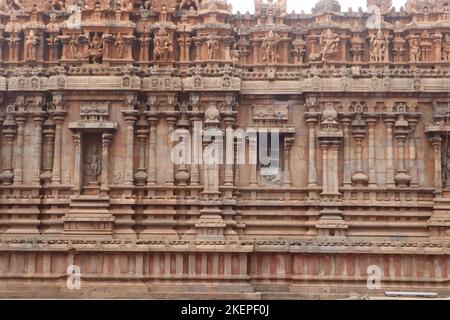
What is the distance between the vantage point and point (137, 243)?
23.4 meters

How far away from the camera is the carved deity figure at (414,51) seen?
25.8m

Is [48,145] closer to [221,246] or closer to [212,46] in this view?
[212,46]

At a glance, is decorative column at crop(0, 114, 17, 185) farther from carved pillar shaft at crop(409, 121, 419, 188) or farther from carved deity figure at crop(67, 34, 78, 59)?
carved pillar shaft at crop(409, 121, 419, 188)

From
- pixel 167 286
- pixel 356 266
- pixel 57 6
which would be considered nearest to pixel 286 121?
pixel 356 266

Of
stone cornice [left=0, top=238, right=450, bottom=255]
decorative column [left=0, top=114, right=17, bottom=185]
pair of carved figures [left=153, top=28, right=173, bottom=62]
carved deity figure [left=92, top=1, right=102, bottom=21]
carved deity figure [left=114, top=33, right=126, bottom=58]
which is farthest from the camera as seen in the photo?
carved deity figure [left=92, top=1, right=102, bottom=21]

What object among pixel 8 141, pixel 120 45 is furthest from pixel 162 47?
pixel 8 141

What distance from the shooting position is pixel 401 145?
25.2m

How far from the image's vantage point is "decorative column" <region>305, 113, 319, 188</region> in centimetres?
2509

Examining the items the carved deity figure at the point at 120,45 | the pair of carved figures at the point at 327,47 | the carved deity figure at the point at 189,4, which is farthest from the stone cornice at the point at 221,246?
the carved deity figure at the point at 189,4

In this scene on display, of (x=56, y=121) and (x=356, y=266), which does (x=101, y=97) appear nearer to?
(x=56, y=121)

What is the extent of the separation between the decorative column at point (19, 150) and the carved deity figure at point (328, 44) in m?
11.6

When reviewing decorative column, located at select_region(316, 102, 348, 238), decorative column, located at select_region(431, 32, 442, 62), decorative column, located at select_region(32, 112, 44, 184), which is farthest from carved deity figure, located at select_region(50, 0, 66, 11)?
decorative column, located at select_region(431, 32, 442, 62)

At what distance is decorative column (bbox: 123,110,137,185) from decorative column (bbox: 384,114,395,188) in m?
9.41

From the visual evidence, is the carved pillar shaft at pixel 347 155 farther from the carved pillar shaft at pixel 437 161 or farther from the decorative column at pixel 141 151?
the decorative column at pixel 141 151
